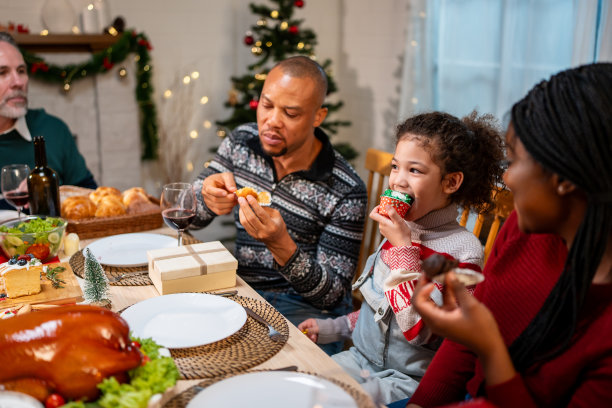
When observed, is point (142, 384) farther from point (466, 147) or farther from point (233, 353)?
point (466, 147)

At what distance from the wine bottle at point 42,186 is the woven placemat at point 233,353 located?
0.96 meters

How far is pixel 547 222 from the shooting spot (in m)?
0.87

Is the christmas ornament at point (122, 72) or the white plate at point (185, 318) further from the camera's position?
the christmas ornament at point (122, 72)

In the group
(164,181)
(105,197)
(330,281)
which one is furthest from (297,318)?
(164,181)

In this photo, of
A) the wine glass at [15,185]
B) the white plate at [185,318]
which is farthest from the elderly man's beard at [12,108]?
the white plate at [185,318]

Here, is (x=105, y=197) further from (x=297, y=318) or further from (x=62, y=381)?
(x=62, y=381)

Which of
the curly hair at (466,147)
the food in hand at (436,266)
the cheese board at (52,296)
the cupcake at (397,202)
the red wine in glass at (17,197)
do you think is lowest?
the cheese board at (52,296)

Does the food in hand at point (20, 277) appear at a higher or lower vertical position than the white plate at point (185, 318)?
higher

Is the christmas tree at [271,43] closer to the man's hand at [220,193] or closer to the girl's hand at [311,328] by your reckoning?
the man's hand at [220,193]

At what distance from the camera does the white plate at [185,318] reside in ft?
3.49

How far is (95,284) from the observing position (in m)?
1.21

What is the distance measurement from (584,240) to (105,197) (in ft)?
5.16

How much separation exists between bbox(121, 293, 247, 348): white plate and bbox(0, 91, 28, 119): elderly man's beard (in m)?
1.66

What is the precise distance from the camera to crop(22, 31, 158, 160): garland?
3.35 metres
